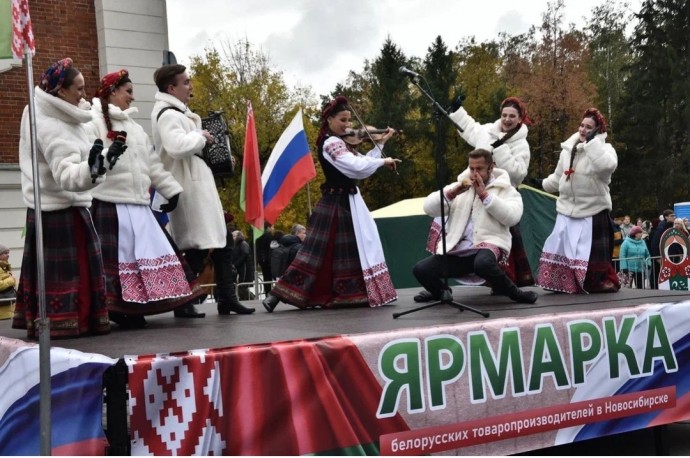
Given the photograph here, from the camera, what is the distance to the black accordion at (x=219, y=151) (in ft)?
19.7

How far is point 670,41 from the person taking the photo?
117ft

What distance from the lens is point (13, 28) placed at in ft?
11.8

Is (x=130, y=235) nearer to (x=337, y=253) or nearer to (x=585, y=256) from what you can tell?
(x=337, y=253)

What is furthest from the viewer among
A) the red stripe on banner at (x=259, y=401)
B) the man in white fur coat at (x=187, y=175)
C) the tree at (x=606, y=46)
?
the tree at (x=606, y=46)

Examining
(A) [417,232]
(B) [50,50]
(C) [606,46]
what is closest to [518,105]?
(B) [50,50]

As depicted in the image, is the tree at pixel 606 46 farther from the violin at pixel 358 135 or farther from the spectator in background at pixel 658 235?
the violin at pixel 358 135

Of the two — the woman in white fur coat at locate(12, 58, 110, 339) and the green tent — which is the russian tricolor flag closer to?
the green tent

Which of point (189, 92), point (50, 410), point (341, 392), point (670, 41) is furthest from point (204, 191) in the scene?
point (670, 41)

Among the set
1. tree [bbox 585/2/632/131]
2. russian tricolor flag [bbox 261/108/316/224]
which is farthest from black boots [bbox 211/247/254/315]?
tree [bbox 585/2/632/131]

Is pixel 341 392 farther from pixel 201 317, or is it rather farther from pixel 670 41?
pixel 670 41

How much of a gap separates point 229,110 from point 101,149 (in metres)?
29.1

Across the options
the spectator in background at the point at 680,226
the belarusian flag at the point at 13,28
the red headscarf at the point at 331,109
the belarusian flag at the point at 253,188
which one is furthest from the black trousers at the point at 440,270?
the spectator in background at the point at 680,226

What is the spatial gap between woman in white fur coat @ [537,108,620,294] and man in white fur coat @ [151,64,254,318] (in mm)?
2950

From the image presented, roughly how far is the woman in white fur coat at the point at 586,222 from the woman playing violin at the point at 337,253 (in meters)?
1.69
